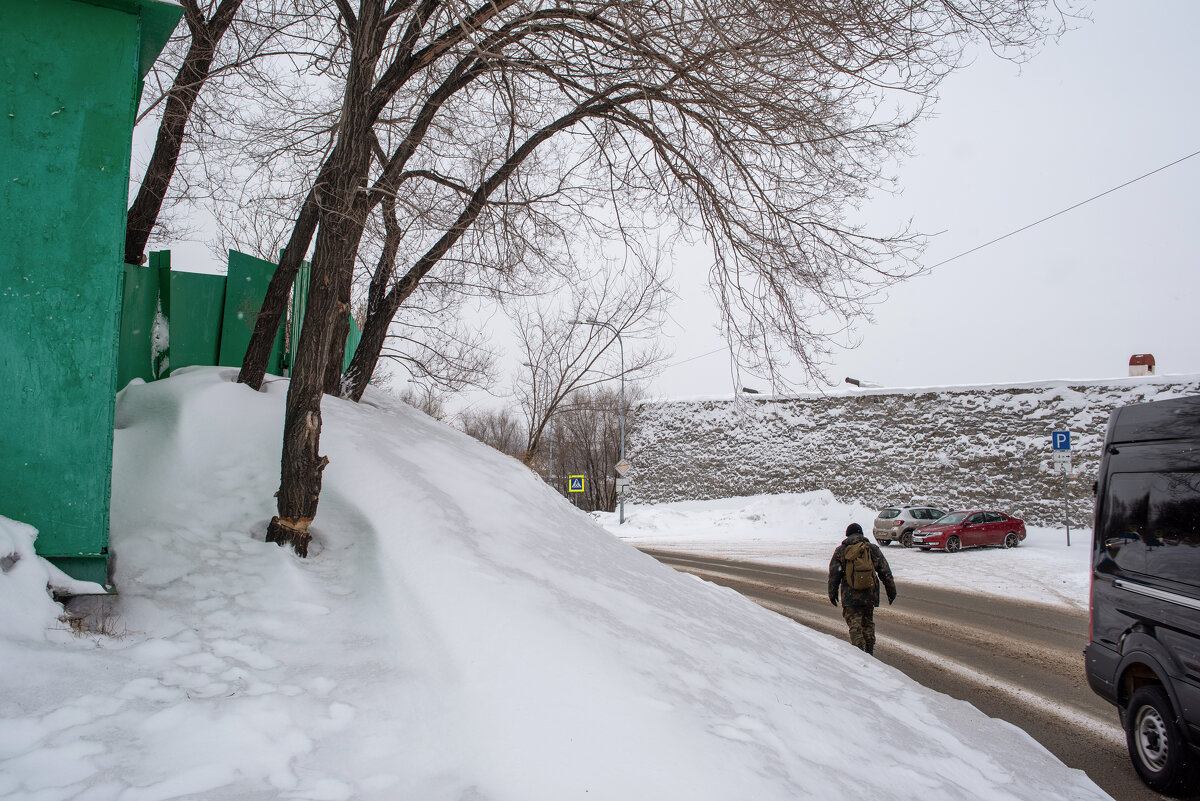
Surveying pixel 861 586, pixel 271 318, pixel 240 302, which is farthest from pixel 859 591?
pixel 240 302

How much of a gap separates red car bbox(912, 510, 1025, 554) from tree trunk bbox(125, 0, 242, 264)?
66.2 feet

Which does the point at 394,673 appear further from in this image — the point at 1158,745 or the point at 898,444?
the point at 898,444

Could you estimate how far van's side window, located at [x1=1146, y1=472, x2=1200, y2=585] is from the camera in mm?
4301

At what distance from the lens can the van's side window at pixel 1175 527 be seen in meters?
4.30

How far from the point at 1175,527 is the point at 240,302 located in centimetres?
791

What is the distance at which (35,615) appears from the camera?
3.06 m

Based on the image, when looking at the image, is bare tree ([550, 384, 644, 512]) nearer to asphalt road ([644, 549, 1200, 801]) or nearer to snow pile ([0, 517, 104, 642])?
asphalt road ([644, 549, 1200, 801])

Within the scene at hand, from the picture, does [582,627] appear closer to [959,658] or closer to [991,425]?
[959,658]

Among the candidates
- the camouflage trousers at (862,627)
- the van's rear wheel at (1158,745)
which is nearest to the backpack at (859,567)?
the camouflage trousers at (862,627)

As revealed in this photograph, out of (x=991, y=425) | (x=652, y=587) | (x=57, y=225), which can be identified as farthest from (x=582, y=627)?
(x=991, y=425)

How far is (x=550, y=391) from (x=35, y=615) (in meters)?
15.3

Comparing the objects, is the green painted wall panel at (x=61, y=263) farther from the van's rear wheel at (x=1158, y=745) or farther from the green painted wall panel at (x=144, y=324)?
the van's rear wheel at (x=1158, y=745)

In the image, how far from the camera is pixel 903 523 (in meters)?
21.8

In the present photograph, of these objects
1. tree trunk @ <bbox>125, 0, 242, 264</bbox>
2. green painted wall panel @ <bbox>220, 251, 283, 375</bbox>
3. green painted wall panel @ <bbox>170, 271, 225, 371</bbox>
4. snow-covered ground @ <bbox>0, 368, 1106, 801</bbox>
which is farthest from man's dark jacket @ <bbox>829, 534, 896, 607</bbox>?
tree trunk @ <bbox>125, 0, 242, 264</bbox>
